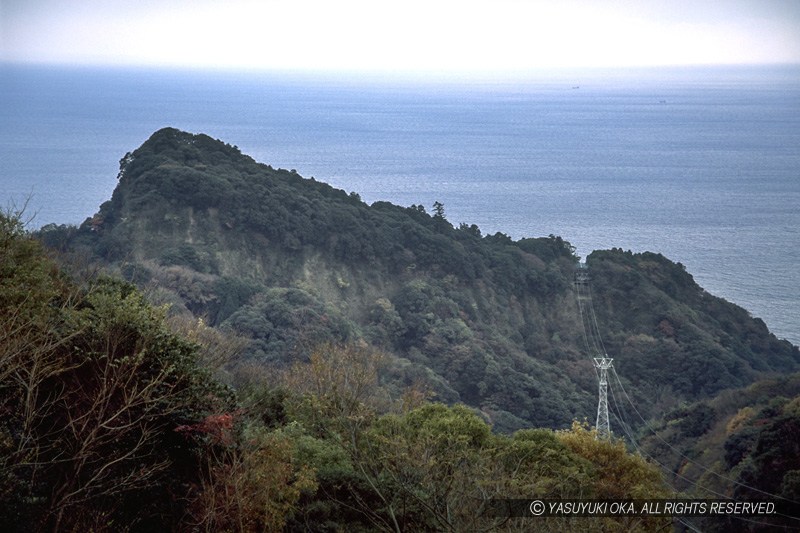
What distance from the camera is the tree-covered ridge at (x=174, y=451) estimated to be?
394 inches

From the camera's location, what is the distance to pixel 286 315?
34.6 meters

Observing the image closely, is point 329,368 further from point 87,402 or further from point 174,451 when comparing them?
point 87,402

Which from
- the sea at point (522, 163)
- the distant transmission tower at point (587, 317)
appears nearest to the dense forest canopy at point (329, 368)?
the distant transmission tower at point (587, 317)

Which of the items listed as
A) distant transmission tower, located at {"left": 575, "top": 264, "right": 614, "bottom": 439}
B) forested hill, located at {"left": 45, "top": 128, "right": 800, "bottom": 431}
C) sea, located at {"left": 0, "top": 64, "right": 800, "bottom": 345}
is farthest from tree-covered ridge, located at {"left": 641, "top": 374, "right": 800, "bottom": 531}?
sea, located at {"left": 0, "top": 64, "right": 800, "bottom": 345}

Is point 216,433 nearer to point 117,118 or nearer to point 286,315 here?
point 286,315

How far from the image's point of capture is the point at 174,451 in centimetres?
1212

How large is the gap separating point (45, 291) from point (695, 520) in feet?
52.9

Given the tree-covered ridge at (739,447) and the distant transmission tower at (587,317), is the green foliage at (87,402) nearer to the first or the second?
the tree-covered ridge at (739,447)

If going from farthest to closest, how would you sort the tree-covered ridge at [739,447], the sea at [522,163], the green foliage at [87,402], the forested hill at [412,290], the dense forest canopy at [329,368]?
the sea at [522,163] → the forested hill at [412,290] → the tree-covered ridge at [739,447] → the dense forest canopy at [329,368] → the green foliage at [87,402]

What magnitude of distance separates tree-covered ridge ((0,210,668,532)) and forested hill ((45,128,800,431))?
18436 mm

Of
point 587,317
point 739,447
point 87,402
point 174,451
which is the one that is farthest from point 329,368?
point 587,317

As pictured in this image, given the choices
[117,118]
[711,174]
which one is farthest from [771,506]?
[117,118]

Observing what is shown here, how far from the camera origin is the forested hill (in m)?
35.7

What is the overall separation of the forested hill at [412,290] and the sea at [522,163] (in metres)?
7.75
